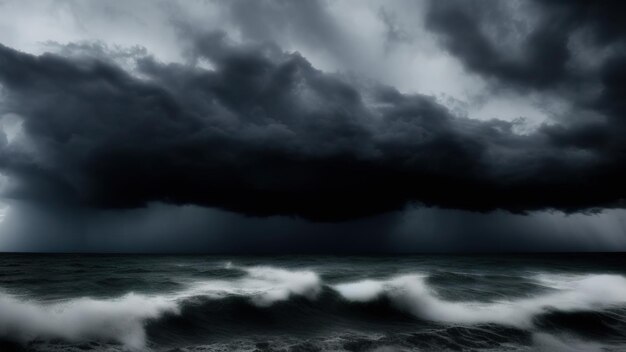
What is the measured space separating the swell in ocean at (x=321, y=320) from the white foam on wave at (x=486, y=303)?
1.7 inches

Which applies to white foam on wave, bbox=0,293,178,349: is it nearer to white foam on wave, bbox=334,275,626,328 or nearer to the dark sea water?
the dark sea water

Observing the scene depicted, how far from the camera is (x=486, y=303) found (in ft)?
54.1

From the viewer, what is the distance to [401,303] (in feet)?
51.5

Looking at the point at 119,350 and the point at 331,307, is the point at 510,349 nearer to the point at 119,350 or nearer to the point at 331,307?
the point at 331,307

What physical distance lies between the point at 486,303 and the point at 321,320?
7.63 m

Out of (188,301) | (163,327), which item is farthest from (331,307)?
(163,327)

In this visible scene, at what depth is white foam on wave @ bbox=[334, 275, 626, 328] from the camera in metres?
13.9

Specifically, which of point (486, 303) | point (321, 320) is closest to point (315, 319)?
point (321, 320)

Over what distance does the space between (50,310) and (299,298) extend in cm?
864

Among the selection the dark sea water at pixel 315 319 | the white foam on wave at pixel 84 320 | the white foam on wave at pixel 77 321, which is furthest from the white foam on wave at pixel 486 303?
the white foam on wave at pixel 77 321

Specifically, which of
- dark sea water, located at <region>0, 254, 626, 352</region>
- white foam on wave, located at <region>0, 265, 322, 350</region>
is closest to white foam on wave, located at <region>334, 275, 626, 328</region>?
dark sea water, located at <region>0, 254, 626, 352</region>

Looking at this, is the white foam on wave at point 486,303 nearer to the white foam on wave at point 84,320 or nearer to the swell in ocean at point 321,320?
the swell in ocean at point 321,320

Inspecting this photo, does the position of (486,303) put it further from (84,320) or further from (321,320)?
(84,320)

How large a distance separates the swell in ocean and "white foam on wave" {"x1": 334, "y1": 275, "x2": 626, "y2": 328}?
1.7 inches
